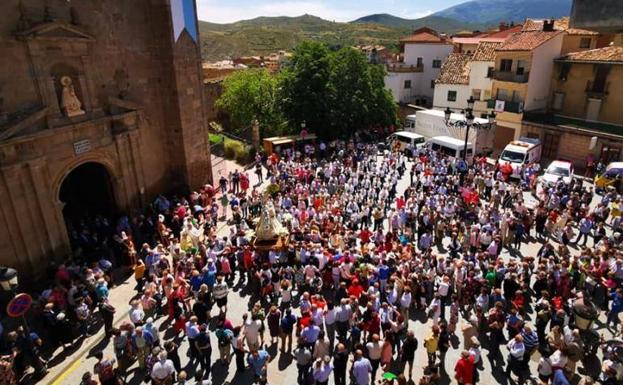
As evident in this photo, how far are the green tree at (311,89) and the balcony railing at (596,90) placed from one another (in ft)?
57.0

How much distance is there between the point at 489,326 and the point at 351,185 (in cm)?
1126

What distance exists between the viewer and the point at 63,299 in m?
11.4

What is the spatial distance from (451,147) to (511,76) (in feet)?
28.0

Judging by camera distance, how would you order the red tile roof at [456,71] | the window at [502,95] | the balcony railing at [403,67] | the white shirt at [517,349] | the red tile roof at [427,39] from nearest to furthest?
the white shirt at [517,349] → the window at [502,95] → the red tile roof at [456,71] → the balcony railing at [403,67] → the red tile roof at [427,39]

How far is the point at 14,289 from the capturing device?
9.99 meters

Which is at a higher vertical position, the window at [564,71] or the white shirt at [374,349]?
the window at [564,71]

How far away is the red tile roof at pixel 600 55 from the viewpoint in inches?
1025

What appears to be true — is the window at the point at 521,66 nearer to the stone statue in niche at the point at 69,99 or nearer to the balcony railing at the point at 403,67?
the balcony railing at the point at 403,67

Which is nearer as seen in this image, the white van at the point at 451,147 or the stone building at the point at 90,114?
the stone building at the point at 90,114

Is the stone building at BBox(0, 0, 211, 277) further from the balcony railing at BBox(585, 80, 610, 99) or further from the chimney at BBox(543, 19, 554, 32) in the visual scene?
the balcony railing at BBox(585, 80, 610, 99)

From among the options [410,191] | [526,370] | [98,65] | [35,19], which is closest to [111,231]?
[98,65]

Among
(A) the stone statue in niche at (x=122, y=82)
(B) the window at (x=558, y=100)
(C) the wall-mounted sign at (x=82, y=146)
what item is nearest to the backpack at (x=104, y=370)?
(C) the wall-mounted sign at (x=82, y=146)

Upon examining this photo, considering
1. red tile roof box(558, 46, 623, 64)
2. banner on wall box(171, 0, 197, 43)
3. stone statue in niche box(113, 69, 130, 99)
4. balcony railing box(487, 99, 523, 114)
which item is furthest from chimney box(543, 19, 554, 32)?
stone statue in niche box(113, 69, 130, 99)

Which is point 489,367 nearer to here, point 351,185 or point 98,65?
point 351,185
